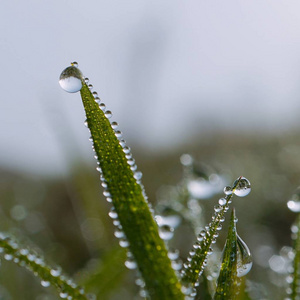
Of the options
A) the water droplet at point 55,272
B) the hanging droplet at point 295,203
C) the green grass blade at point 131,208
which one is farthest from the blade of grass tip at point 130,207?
the hanging droplet at point 295,203

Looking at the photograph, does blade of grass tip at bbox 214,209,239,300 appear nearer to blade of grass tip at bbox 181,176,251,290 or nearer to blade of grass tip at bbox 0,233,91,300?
blade of grass tip at bbox 181,176,251,290

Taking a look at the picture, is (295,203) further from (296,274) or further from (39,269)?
(39,269)

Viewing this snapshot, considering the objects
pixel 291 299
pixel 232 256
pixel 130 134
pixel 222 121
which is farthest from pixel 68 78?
pixel 222 121

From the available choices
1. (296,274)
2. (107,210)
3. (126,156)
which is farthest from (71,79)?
(107,210)

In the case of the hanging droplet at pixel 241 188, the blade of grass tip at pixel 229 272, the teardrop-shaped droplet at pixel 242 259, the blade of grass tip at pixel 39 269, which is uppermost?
the hanging droplet at pixel 241 188

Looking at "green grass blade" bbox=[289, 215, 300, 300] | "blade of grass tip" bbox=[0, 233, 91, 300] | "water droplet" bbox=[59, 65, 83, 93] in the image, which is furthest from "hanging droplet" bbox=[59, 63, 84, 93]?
"green grass blade" bbox=[289, 215, 300, 300]

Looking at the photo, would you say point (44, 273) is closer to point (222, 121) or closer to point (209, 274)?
point (209, 274)

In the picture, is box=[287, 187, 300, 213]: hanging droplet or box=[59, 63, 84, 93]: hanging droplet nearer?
box=[59, 63, 84, 93]: hanging droplet

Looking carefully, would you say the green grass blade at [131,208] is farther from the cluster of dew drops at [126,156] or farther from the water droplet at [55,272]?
the water droplet at [55,272]
